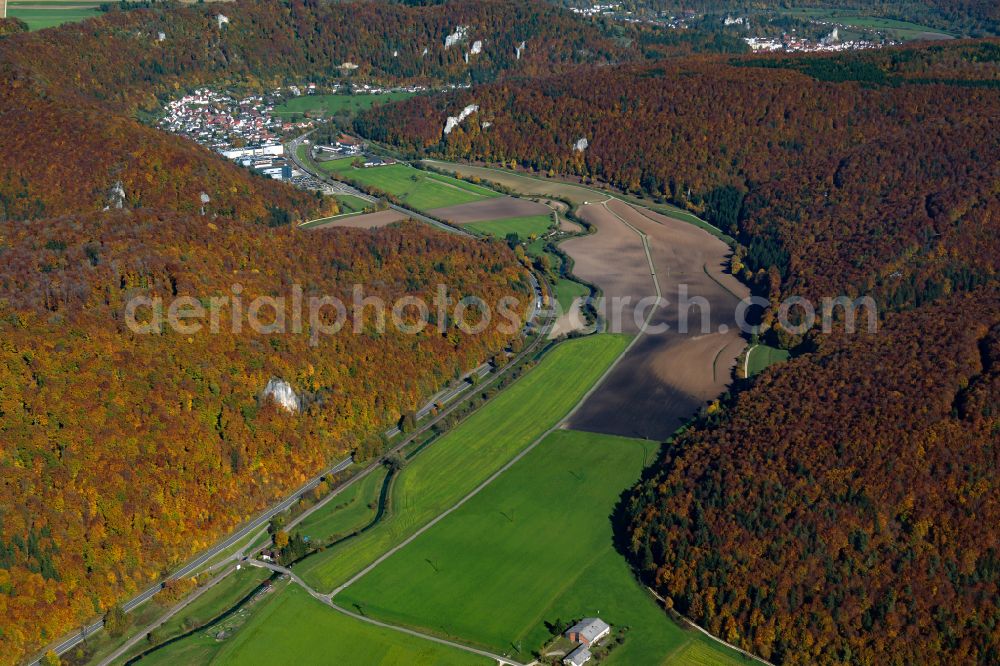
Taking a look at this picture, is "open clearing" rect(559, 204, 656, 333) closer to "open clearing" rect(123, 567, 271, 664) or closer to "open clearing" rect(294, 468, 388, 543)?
"open clearing" rect(294, 468, 388, 543)

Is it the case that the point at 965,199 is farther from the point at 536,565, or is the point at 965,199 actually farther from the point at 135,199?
the point at 135,199

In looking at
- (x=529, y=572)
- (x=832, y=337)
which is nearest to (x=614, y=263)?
(x=832, y=337)

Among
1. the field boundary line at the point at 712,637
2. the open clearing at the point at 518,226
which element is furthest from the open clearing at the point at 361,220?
the field boundary line at the point at 712,637

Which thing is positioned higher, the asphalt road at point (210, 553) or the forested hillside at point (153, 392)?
the forested hillside at point (153, 392)

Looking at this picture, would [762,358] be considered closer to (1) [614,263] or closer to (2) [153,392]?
(1) [614,263]

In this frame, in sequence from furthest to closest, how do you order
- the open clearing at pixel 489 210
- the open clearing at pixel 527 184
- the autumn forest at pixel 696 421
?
1. the open clearing at pixel 527 184
2. the open clearing at pixel 489 210
3. the autumn forest at pixel 696 421

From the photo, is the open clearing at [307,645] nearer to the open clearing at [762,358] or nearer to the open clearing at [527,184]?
the open clearing at [762,358]

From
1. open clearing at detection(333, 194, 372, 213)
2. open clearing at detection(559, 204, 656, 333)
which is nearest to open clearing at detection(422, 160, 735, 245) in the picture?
open clearing at detection(559, 204, 656, 333)
